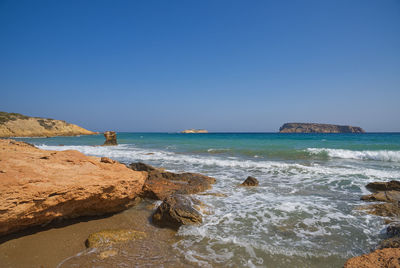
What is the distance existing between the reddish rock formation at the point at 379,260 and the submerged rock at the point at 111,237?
303cm

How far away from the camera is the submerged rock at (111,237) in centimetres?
322

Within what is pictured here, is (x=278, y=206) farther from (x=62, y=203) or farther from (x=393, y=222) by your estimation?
(x=62, y=203)

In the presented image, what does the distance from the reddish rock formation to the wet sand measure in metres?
2.15

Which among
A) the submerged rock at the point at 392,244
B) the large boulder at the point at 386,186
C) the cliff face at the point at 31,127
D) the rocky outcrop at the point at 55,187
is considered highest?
the cliff face at the point at 31,127

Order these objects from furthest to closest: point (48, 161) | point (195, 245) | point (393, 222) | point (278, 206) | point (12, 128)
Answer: point (12, 128), point (278, 206), point (393, 222), point (48, 161), point (195, 245)

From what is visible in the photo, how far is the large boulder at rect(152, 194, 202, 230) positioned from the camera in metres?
4.00

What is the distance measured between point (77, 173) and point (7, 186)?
0.94 metres

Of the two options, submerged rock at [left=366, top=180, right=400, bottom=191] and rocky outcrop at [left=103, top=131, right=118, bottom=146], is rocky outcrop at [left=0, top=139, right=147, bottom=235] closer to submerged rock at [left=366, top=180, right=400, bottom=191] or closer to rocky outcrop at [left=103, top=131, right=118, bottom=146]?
submerged rock at [left=366, top=180, right=400, bottom=191]

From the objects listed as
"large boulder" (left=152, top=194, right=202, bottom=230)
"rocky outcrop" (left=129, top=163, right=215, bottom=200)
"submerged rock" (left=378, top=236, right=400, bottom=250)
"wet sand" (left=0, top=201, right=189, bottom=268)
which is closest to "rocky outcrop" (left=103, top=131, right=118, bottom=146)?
"rocky outcrop" (left=129, top=163, right=215, bottom=200)

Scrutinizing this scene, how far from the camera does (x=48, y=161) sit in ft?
11.5

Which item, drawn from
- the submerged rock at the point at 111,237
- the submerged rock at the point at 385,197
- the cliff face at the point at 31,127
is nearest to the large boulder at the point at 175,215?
the submerged rock at the point at 111,237

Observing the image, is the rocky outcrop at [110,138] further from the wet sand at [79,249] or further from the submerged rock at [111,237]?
the submerged rock at [111,237]

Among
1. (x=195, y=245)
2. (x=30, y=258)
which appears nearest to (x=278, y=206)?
(x=195, y=245)

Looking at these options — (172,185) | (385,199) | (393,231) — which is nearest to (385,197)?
(385,199)
